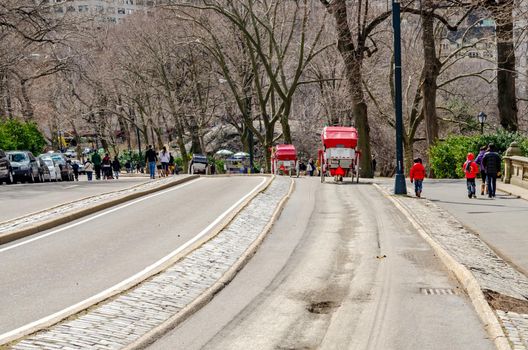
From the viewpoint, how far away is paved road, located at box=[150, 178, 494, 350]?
30.8 ft

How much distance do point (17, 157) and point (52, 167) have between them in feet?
15.3

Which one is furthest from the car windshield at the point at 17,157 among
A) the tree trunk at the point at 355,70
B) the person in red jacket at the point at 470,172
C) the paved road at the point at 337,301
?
the paved road at the point at 337,301

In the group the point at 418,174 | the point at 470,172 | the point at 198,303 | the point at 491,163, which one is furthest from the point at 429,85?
the point at 198,303

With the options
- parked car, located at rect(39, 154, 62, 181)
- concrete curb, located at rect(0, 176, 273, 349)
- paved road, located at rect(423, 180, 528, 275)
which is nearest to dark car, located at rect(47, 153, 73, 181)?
parked car, located at rect(39, 154, 62, 181)

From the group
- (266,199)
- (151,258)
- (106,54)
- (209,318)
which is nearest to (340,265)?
(151,258)

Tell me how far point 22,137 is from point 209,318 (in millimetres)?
48396

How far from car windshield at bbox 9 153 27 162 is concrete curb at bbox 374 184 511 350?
104 feet

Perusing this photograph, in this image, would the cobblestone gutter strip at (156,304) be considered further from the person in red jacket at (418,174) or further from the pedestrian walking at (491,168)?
the pedestrian walking at (491,168)

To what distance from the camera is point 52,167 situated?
49.2 m

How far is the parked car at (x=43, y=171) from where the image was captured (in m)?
46.7

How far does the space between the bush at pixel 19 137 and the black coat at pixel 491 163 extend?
35208mm

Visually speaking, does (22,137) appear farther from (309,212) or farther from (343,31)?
(309,212)

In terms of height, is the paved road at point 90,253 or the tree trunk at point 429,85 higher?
the tree trunk at point 429,85

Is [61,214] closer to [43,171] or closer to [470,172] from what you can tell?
[470,172]
